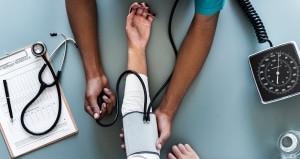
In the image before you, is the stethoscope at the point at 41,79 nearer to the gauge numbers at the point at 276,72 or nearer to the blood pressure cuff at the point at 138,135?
the blood pressure cuff at the point at 138,135

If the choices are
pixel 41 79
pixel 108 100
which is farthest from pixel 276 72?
pixel 41 79

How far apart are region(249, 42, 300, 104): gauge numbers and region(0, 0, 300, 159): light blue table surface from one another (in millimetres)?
63

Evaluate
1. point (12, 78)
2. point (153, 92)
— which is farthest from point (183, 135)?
point (12, 78)

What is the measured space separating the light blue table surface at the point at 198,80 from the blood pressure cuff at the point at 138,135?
7.4 inches

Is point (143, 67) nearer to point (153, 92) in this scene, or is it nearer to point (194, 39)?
point (153, 92)

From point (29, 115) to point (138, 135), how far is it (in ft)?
1.49

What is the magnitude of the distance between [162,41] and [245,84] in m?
0.33

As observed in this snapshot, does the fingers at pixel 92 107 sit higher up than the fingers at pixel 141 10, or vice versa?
the fingers at pixel 141 10

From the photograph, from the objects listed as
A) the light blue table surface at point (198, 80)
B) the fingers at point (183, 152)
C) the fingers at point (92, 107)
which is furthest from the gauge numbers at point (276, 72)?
the fingers at point (92, 107)

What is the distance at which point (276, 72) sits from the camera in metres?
1.25

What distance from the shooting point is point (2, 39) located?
1364 millimetres

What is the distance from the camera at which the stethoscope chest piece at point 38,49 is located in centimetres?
134

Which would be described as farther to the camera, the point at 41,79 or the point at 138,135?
the point at 41,79

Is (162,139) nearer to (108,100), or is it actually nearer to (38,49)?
(108,100)
